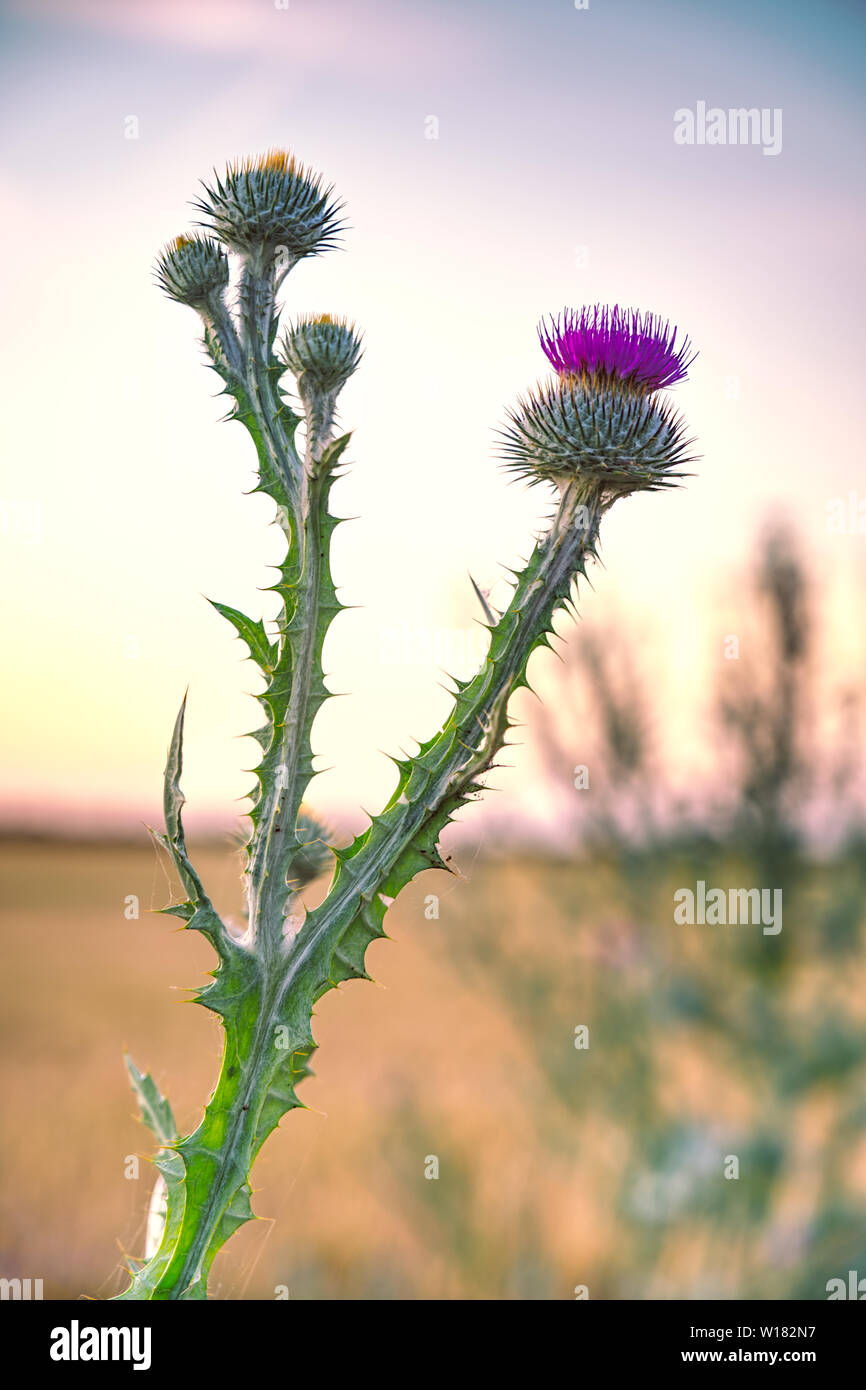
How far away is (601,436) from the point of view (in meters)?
2.13

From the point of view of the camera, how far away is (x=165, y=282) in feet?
6.86

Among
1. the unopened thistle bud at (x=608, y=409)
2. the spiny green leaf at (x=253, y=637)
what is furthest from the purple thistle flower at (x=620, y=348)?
the spiny green leaf at (x=253, y=637)

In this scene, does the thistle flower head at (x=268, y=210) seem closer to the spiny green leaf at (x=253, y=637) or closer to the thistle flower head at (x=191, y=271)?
the thistle flower head at (x=191, y=271)

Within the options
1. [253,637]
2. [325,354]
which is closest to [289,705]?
[253,637]

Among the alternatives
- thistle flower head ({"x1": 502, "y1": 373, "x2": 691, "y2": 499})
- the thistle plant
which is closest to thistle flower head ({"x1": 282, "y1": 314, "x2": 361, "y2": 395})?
the thistle plant

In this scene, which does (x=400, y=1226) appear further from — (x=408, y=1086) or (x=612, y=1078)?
(x=612, y=1078)

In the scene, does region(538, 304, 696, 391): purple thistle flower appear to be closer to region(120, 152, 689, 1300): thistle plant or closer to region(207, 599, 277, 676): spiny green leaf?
region(120, 152, 689, 1300): thistle plant

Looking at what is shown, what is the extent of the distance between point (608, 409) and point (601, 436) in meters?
0.08

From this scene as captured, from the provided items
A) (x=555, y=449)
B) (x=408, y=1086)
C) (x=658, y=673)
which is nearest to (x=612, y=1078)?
(x=408, y=1086)

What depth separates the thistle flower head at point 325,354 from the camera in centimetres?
200

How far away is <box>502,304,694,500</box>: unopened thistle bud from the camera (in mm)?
2143

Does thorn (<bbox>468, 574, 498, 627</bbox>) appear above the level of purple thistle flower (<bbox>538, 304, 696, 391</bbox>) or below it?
below

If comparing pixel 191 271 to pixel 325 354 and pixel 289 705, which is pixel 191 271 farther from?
pixel 289 705

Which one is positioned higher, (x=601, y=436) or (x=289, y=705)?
(x=601, y=436)
